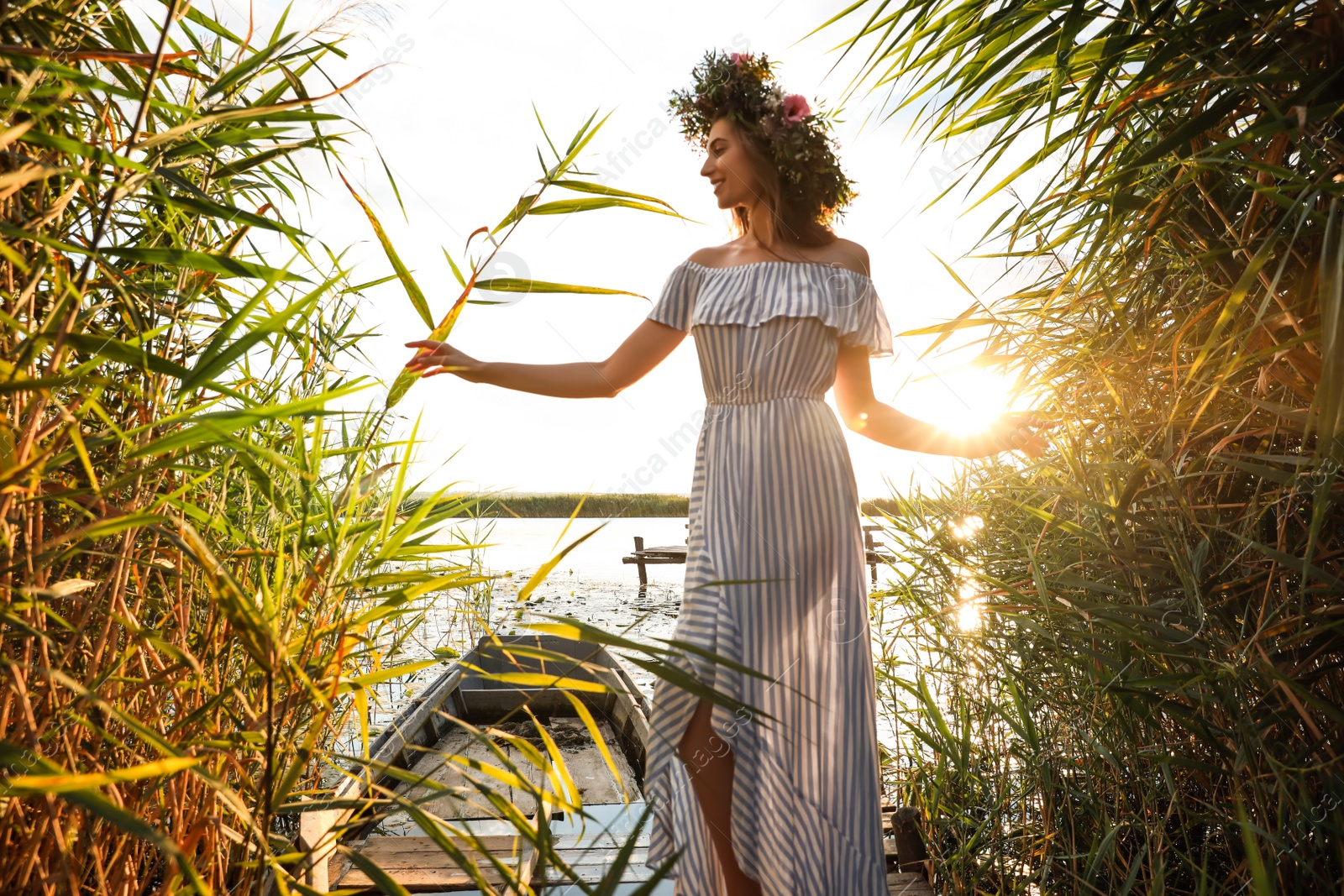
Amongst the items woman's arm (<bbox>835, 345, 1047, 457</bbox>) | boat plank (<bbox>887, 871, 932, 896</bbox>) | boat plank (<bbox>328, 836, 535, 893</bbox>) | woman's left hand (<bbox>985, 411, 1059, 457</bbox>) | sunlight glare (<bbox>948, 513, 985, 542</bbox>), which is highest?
woman's arm (<bbox>835, 345, 1047, 457</bbox>)

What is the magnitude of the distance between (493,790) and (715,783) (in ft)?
2.98

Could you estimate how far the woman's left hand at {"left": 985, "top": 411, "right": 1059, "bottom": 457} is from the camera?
4.93 ft

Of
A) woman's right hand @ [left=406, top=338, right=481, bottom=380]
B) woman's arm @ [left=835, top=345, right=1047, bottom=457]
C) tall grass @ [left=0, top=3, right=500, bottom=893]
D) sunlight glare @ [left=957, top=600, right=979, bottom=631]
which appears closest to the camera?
tall grass @ [left=0, top=3, right=500, bottom=893]

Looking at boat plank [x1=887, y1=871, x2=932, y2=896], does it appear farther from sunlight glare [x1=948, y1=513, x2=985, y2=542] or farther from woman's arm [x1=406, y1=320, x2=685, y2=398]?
woman's arm [x1=406, y1=320, x2=685, y2=398]

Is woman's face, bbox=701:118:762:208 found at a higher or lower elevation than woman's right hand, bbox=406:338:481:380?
higher

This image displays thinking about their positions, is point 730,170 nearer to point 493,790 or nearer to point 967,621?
point 967,621

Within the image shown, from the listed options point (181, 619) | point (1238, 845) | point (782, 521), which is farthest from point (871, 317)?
point (181, 619)

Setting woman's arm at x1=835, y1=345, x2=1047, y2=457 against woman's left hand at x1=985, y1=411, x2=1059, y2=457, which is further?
woman's arm at x1=835, y1=345, x2=1047, y2=457

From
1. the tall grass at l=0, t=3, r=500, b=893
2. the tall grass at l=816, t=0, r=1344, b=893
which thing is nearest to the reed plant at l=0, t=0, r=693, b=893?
the tall grass at l=0, t=3, r=500, b=893

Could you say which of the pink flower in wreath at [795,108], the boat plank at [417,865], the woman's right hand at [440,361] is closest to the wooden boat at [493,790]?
the boat plank at [417,865]

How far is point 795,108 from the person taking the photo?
5.87 ft


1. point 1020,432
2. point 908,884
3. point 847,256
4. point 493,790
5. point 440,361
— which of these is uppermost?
point 847,256

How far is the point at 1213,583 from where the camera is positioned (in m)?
1.20

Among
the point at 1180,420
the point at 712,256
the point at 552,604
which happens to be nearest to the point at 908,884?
the point at 1180,420
